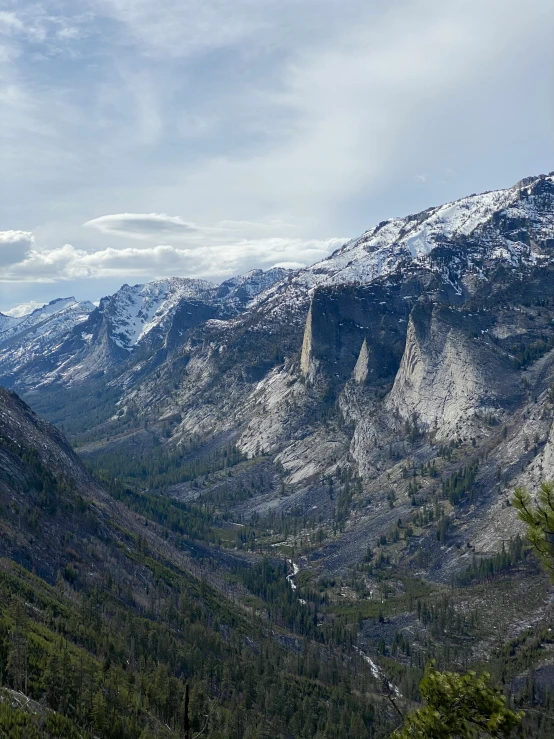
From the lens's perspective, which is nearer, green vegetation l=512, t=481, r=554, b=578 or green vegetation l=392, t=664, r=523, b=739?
green vegetation l=392, t=664, r=523, b=739

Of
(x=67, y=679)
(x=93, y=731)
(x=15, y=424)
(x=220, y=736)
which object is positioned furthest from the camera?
(x=15, y=424)

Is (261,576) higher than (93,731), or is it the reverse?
(93,731)

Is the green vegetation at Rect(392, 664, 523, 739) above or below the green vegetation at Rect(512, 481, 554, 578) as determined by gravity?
below

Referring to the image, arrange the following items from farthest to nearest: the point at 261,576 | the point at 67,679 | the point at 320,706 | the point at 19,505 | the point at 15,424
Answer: the point at 261,576, the point at 15,424, the point at 19,505, the point at 320,706, the point at 67,679

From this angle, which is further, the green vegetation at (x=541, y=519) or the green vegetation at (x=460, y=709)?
the green vegetation at (x=541, y=519)

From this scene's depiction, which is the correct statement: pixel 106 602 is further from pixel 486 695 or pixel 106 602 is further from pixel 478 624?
pixel 486 695

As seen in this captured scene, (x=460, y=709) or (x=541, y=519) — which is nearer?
(x=460, y=709)

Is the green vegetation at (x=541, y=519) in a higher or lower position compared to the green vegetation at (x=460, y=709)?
higher

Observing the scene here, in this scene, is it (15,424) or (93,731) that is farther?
(15,424)

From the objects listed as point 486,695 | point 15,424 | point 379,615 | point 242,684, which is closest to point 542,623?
point 379,615

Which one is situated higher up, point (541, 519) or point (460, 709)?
point (541, 519)

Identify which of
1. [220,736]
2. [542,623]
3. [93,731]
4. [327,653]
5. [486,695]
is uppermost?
[486,695]
